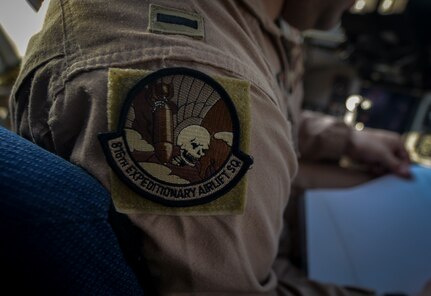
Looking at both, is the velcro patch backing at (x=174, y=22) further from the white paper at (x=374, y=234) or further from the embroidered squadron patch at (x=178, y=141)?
the white paper at (x=374, y=234)

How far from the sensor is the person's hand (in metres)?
0.91

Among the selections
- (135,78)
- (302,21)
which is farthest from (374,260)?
(135,78)

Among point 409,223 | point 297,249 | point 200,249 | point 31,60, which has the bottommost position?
point 297,249

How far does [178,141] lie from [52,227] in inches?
5.6

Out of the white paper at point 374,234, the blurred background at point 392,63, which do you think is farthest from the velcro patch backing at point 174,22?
the blurred background at point 392,63

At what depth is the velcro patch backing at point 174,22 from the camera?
0.36 meters

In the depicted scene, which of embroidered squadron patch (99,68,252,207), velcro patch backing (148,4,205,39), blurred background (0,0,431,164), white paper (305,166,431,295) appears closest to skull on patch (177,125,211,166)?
embroidered squadron patch (99,68,252,207)

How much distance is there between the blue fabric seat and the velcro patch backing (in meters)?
0.18

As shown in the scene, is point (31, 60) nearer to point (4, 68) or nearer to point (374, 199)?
point (4, 68)

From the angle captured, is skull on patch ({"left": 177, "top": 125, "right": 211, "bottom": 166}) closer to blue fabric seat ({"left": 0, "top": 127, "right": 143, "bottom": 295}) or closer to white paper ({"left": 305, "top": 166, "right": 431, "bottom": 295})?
blue fabric seat ({"left": 0, "top": 127, "right": 143, "bottom": 295})

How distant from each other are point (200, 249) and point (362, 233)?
2.04ft

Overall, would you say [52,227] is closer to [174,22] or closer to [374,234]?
[174,22]

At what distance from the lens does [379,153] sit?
36.1 inches

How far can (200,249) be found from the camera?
381 mm
